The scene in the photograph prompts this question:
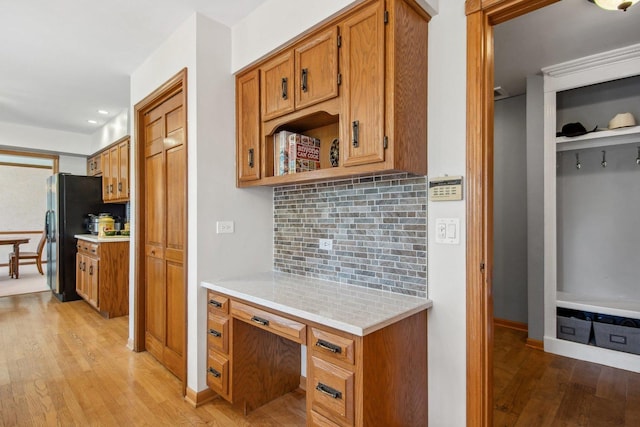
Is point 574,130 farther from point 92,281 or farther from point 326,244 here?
point 92,281

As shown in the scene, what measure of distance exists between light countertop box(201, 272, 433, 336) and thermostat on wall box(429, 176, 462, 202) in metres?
0.54

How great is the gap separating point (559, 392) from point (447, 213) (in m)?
1.84

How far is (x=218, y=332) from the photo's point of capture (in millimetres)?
2156

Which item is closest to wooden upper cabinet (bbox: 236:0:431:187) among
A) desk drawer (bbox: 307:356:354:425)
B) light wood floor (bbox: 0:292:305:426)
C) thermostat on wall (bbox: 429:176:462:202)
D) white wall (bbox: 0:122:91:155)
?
thermostat on wall (bbox: 429:176:462:202)

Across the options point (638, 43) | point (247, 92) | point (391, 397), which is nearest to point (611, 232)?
point (638, 43)

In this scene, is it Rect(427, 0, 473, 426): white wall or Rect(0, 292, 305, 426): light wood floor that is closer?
Rect(427, 0, 473, 426): white wall

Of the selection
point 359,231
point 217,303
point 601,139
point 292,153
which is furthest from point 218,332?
point 601,139

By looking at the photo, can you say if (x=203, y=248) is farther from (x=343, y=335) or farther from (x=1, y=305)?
(x=1, y=305)

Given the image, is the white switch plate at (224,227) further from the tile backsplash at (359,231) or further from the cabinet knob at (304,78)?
the cabinet knob at (304,78)

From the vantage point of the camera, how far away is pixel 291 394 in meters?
2.37

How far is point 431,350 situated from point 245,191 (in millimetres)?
1640

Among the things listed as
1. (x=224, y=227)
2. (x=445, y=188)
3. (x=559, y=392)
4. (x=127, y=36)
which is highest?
(x=127, y=36)

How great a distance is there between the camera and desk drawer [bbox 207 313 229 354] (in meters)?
2.10

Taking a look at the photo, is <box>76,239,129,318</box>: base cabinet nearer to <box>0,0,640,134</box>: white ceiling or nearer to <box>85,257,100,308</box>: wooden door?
<box>85,257,100,308</box>: wooden door
